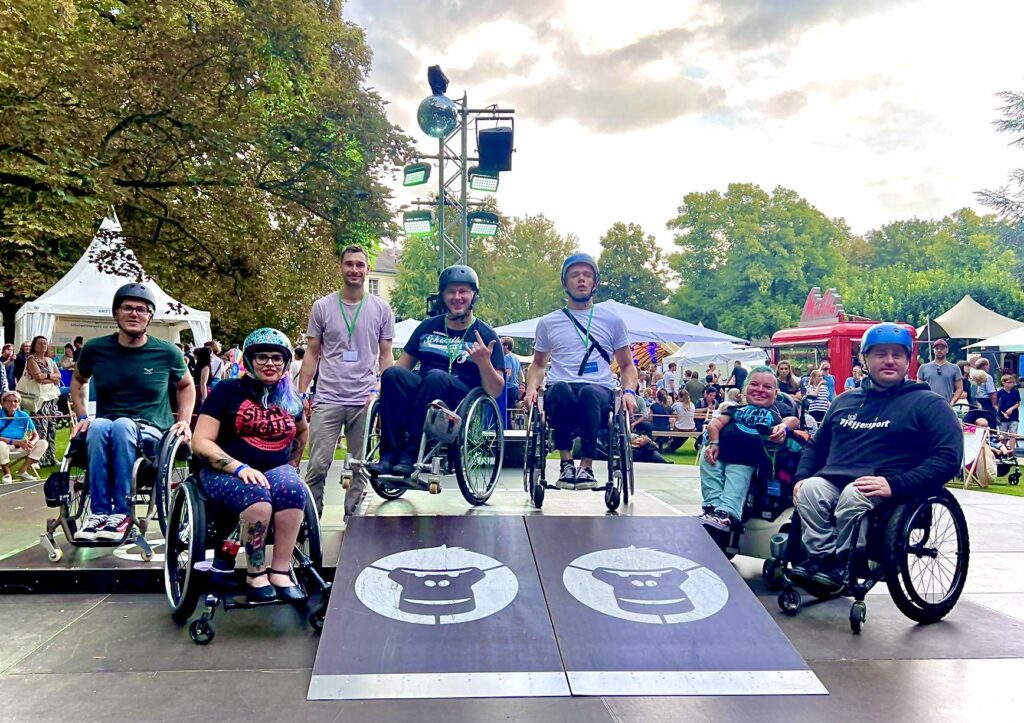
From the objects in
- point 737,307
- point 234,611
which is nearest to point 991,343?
point 234,611

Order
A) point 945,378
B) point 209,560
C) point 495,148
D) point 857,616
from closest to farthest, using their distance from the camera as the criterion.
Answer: point 209,560 → point 857,616 → point 945,378 → point 495,148

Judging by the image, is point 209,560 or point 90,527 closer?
point 209,560

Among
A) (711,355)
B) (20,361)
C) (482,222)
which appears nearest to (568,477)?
(482,222)

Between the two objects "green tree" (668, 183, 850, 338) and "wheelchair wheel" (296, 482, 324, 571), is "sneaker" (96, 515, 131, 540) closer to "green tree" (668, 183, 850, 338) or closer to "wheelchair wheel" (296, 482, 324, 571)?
"wheelchair wheel" (296, 482, 324, 571)

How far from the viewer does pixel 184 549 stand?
421 cm

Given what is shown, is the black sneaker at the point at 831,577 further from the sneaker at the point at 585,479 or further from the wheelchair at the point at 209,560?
the wheelchair at the point at 209,560

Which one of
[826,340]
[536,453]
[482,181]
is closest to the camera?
[536,453]

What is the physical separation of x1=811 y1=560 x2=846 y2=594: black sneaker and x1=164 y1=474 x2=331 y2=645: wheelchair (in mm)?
2645

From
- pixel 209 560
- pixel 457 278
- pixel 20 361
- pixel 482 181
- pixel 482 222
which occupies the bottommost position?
pixel 209 560

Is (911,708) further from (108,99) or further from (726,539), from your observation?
(108,99)

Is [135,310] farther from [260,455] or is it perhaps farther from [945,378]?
[945,378]

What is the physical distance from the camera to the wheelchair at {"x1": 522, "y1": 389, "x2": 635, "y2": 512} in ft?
17.3

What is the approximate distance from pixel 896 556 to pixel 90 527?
456cm

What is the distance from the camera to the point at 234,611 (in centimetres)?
439
